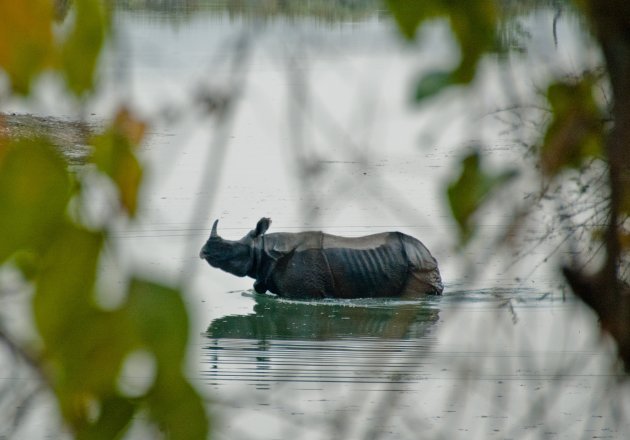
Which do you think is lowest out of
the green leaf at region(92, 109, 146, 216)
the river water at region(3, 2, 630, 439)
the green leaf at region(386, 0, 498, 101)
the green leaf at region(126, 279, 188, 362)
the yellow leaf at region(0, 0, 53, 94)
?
the river water at region(3, 2, 630, 439)

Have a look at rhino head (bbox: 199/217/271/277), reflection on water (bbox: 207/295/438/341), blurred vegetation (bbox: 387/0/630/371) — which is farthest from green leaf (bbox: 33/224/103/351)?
rhino head (bbox: 199/217/271/277)

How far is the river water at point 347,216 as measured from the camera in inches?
27.9

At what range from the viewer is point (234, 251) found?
684 cm

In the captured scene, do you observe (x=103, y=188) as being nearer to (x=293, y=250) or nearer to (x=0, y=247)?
(x=0, y=247)

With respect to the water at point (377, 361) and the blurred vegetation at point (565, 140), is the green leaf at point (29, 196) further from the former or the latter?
the water at point (377, 361)

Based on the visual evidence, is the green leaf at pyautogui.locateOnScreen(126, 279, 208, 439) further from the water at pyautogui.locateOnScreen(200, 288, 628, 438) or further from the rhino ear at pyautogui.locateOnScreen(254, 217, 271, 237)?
the rhino ear at pyautogui.locateOnScreen(254, 217, 271, 237)

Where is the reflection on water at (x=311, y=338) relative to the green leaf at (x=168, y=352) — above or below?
below

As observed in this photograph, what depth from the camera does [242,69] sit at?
2.24 ft

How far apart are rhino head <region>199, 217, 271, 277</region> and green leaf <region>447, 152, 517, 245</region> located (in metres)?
6.10

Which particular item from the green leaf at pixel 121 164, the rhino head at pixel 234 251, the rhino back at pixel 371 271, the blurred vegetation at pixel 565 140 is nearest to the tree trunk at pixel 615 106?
the blurred vegetation at pixel 565 140

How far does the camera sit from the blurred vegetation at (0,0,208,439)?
0.40 metres

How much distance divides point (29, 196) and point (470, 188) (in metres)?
0.31

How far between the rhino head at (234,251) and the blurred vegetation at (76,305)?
6.30 metres

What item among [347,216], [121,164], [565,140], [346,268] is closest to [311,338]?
[346,268]
